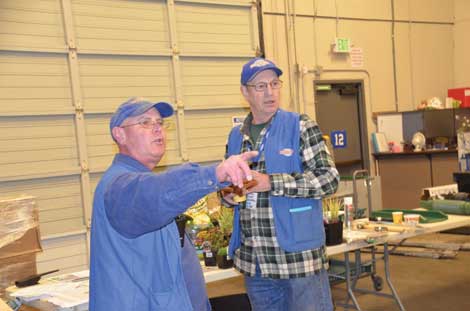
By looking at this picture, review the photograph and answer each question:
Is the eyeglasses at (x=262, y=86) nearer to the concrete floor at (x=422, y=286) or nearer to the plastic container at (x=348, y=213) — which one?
the plastic container at (x=348, y=213)

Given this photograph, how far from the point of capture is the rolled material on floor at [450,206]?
14.0ft

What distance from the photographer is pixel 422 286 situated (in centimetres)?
532

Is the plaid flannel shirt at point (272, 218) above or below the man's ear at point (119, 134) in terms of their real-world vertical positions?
below

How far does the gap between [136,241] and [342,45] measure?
22.9ft

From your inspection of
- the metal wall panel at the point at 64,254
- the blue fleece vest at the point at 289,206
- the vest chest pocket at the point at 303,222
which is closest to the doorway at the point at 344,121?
the metal wall panel at the point at 64,254

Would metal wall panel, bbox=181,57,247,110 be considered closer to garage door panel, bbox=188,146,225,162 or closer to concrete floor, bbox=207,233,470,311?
garage door panel, bbox=188,146,225,162

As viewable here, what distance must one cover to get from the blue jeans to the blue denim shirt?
30.4 inches

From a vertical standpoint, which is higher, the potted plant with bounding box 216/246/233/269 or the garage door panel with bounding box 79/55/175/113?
the garage door panel with bounding box 79/55/175/113

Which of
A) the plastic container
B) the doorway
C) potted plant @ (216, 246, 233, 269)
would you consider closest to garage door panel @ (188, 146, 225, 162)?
the doorway

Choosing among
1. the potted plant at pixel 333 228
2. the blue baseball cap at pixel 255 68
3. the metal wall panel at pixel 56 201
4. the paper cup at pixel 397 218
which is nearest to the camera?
the blue baseball cap at pixel 255 68

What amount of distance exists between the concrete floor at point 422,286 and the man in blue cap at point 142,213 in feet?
11.3

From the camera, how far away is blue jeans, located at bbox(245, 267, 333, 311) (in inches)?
93.4

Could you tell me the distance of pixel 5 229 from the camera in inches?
126

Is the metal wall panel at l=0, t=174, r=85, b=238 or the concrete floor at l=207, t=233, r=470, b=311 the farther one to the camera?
the metal wall panel at l=0, t=174, r=85, b=238
